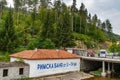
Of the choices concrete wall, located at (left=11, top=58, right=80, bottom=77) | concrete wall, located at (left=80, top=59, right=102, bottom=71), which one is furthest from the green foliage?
concrete wall, located at (left=11, top=58, right=80, bottom=77)

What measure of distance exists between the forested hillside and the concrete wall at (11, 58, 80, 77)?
10.7m

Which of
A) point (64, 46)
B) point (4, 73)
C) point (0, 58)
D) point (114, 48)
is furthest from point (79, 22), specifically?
point (4, 73)

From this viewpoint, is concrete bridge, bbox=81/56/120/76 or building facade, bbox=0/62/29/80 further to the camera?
concrete bridge, bbox=81/56/120/76

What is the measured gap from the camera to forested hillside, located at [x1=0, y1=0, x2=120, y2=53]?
4403cm

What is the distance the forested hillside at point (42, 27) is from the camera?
1734 inches

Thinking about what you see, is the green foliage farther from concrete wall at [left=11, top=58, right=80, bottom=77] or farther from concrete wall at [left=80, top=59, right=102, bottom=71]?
concrete wall at [left=11, top=58, right=80, bottom=77]

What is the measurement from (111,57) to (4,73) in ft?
70.8

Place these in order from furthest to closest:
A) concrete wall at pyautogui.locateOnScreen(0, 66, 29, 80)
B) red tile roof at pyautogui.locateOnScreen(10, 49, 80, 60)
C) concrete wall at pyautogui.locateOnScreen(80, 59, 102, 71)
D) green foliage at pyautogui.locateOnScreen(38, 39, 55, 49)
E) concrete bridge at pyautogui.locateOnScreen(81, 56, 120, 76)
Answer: green foliage at pyautogui.locateOnScreen(38, 39, 55, 49) → concrete wall at pyautogui.locateOnScreen(80, 59, 102, 71) → concrete bridge at pyautogui.locateOnScreen(81, 56, 120, 76) → red tile roof at pyautogui.locateOnScreen(10, 49, 80, 60) → concrete wall at pyautogui.locateOnScreen(0, 66, 29, 80)

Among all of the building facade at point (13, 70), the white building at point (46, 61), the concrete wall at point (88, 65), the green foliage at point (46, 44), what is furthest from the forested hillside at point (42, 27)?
the building facade at point (13, 70)

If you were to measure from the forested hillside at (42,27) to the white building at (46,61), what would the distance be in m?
10.6

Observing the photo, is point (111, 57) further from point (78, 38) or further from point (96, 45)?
point (96, 45)

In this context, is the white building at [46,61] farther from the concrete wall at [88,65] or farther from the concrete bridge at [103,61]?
the concrete wall at [88,65]

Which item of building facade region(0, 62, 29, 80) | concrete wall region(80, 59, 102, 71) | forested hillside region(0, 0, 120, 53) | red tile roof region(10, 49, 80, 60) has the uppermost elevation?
forested hillside region(0, 0, 120, 53)

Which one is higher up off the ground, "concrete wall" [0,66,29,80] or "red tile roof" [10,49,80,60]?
"red tile roof" [10,49,80,60]
